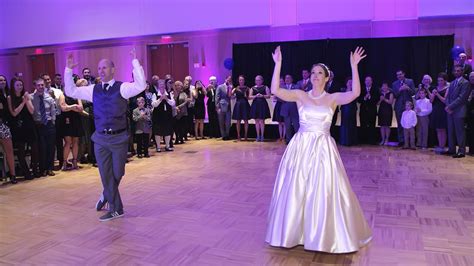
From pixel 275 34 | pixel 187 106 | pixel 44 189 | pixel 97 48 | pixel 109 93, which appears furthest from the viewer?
pixel 97 48

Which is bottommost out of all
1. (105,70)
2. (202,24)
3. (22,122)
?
(22,122)

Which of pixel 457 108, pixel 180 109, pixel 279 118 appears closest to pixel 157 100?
pixel 180 109

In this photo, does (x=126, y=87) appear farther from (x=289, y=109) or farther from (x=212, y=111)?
(x=212, y=111)

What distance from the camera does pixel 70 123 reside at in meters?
7.20

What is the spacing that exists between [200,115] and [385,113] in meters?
4.32

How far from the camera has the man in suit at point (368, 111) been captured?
31.0ft

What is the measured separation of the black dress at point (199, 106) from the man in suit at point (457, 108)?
548 cm

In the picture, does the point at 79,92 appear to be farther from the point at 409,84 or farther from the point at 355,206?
the point at 409,84

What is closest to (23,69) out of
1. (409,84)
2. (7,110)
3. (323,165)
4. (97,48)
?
(97,48)

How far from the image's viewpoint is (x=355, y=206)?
3586mm

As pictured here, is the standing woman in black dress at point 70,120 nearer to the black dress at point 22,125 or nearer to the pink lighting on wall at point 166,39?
the black dress at point 22,125

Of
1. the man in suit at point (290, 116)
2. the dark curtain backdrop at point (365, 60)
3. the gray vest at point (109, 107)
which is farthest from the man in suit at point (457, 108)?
→ the gray vest at point (109, 107)

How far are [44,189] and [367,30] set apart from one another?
8.05 m

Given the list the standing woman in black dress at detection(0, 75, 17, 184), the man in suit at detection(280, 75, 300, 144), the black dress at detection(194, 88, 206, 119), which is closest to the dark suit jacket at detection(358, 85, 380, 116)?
the man in suit at detection(280, 75, 300, 144)
